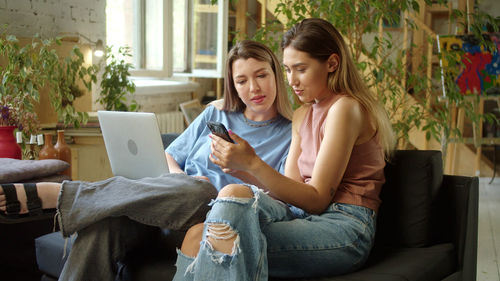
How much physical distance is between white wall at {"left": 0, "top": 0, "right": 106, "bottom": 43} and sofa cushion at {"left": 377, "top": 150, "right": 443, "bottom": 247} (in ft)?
8.15

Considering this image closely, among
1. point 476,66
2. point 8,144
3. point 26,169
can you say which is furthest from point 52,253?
point 476,66

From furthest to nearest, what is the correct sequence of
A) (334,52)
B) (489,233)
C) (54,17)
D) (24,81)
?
(489,233), (54,17), (24,81), (334,52)

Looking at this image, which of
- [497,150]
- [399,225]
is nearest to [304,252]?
[399,225]

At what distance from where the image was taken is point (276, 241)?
1588 mm

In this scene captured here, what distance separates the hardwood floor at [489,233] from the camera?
304cm

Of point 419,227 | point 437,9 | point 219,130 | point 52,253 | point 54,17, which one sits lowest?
point 52,253

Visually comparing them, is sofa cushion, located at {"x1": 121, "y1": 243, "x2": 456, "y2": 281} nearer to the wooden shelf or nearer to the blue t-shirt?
the blue t-shirt

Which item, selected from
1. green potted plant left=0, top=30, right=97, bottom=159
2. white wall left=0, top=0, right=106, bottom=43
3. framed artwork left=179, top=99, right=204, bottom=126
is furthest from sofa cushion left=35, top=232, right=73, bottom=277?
framed artwork left=179, top=99, right=204, bottom=126

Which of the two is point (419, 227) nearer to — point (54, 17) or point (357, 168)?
point (357, 168)

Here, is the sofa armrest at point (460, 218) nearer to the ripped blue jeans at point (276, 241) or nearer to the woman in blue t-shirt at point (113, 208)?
the ripped blue jeans at point (276, 241)

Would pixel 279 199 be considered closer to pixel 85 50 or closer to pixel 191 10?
pixel 85 50

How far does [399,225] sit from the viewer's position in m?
2.00

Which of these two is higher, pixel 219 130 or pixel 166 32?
pixel 166 32

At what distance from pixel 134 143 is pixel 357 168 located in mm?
841
